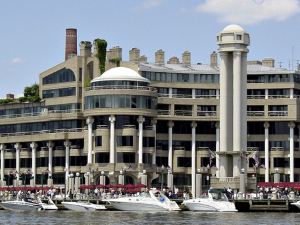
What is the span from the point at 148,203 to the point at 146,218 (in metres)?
18.9

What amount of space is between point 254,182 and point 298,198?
80.2 feet

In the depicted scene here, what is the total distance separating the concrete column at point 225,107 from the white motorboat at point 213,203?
31.2 m

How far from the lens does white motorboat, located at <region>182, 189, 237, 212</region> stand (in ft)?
535

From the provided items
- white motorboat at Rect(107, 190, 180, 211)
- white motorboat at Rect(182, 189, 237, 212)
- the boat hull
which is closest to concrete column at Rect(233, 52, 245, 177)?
white motorboat at Rect(107, 190, 180, 211)

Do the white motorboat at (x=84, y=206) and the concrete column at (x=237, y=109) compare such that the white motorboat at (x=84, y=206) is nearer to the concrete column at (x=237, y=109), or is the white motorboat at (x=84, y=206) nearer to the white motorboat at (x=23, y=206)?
the white motorboat at (x=23, y=206)

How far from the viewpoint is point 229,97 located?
197750mm

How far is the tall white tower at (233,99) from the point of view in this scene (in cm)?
19600

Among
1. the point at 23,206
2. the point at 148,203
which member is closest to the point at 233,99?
the point at 148,203

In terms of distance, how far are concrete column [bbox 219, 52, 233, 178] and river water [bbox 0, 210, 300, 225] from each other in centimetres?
3399

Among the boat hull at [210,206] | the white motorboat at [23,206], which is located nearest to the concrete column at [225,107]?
the boat hull at [210,206]

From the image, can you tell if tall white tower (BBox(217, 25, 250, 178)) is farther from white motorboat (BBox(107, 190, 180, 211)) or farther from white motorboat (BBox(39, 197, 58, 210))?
white motorboat (BBox(39, 197, 58, 210))

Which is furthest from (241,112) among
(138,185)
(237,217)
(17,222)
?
(17,222)

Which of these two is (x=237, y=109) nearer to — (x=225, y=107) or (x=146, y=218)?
(x=225, y=107)

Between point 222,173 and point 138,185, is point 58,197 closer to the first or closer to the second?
point 138,185
